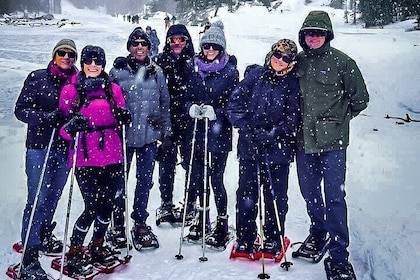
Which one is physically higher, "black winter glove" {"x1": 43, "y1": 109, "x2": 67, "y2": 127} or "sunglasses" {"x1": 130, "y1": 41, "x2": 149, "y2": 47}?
"sunglasses" {"x1": 130, "y1": 41, "x2": 149, "y2": 47}

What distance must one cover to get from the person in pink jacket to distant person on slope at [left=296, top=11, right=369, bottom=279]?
5.91 feet

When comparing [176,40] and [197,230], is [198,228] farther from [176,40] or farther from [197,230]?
[176,40]

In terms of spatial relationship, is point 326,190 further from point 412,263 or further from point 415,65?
point 415,65

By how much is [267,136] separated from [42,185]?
227 centimetres

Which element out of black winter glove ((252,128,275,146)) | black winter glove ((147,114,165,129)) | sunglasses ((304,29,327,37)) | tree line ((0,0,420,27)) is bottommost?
black winter glove ((252,128,275,146))

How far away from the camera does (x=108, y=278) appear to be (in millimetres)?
4566

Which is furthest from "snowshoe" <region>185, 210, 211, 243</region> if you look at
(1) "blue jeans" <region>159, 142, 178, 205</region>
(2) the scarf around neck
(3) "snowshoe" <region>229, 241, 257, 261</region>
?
(2) the scarf around neck

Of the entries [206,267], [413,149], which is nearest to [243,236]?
[206,267]

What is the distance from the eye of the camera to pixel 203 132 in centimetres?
537

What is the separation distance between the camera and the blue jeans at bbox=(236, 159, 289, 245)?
A: 4898 millimetres

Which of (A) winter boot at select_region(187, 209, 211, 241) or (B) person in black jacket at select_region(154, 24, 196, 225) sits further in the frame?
(B) person in black jacket at select_region(154, 24, 196, 225)

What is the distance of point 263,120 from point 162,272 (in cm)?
186

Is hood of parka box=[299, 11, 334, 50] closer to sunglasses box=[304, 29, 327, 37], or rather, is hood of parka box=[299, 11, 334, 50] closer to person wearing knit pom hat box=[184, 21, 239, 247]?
sunglasses box=[304, 29, 327, 37]

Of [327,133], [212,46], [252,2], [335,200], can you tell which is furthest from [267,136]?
[252,2]
